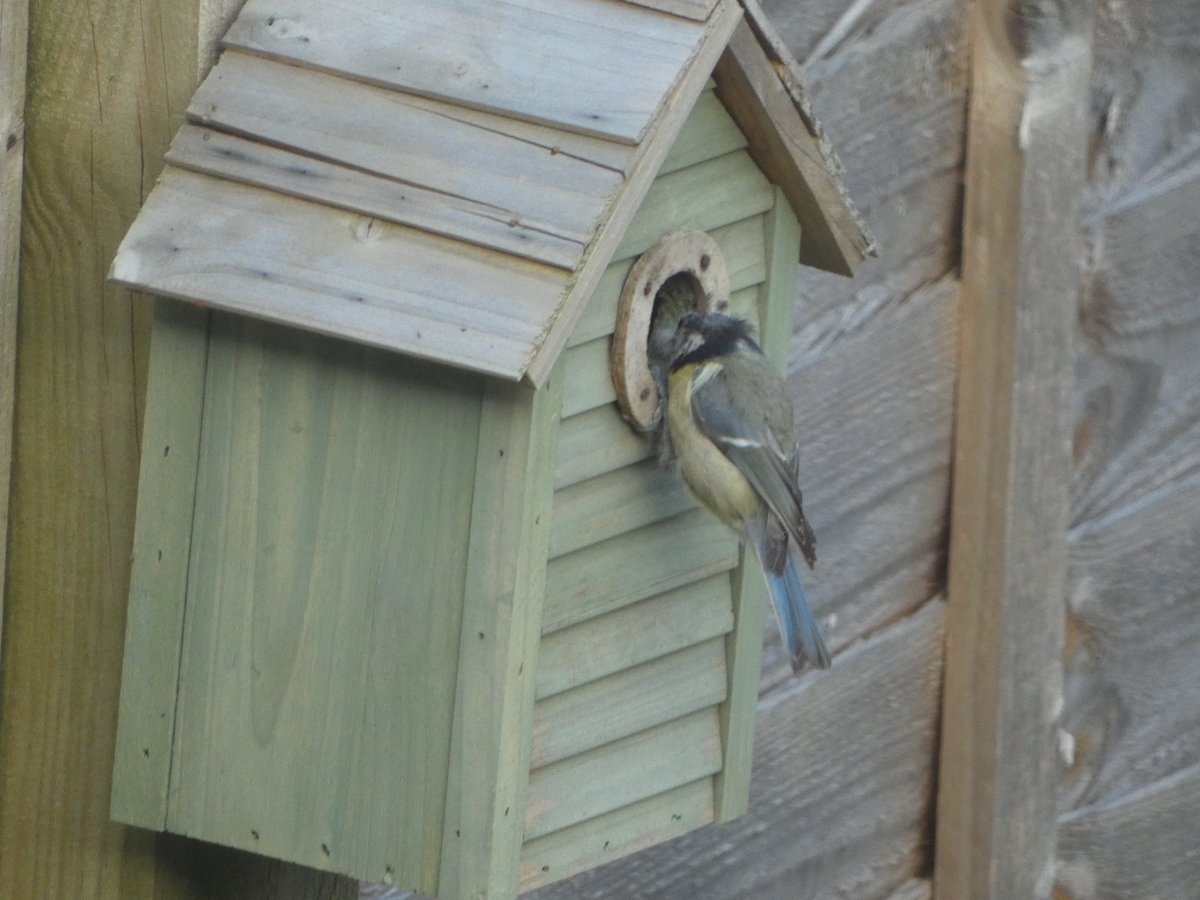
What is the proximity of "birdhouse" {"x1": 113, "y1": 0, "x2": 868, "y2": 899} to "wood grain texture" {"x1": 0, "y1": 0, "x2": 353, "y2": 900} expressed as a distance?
61 mm

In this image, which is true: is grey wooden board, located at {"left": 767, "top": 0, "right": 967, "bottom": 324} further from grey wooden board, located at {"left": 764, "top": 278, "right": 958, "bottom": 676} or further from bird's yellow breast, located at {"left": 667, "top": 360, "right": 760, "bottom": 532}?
bird's yellow breast, located at {"left": 667, "top": 360, "right": 760, "bottom": 532}

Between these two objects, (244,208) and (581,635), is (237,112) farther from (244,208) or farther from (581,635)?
(581,635)

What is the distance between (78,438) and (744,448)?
759 millimetres

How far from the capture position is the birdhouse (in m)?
1.50

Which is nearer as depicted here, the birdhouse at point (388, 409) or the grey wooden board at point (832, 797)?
the birdhouse at point (388, 409)

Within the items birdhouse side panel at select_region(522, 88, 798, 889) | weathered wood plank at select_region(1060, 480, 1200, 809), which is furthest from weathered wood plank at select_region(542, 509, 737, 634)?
weathered wood plank at select_region(1060, 480, 1200, 809)

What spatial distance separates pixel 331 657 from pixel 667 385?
510 mm

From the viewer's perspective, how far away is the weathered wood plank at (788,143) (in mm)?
1790

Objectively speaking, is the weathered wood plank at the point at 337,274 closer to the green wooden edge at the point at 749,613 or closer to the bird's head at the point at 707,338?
the bird's head at the point at 707,338

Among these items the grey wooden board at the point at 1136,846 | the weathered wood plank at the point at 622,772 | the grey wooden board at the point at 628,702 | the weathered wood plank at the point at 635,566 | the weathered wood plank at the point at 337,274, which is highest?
the weathered wood plank at the point at 337,274

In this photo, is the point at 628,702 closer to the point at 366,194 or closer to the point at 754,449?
the point at 754,449

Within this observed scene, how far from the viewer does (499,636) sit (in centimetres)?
155

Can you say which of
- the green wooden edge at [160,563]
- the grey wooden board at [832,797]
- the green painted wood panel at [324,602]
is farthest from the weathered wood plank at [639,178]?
the grey wooden board at [832,797]

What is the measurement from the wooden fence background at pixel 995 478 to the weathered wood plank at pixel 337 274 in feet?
3.25
